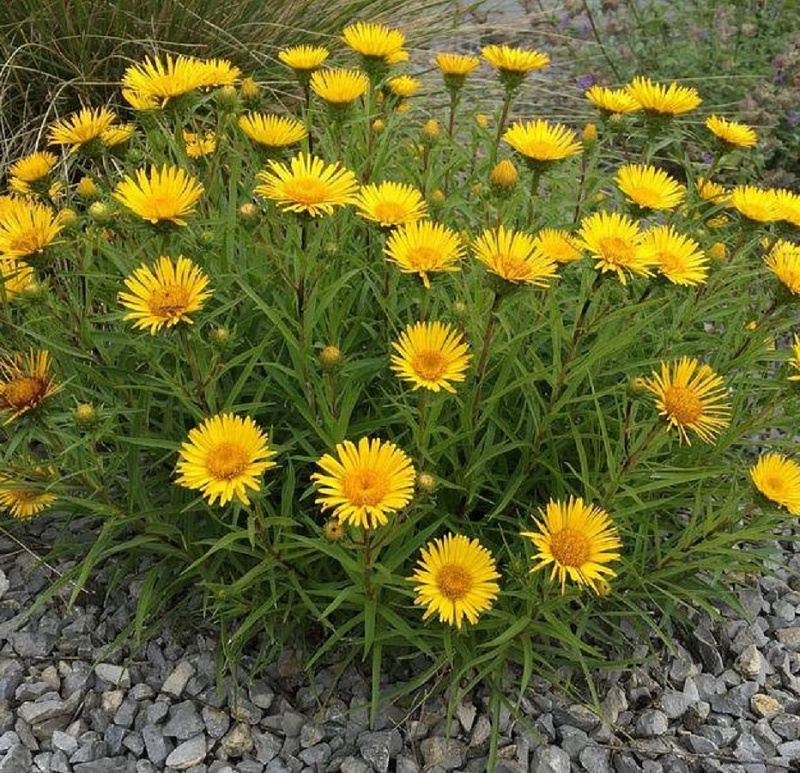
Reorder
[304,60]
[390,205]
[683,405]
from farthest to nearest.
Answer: [304,60]
[390,205]
[683,405]

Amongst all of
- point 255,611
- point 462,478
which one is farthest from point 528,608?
point 255,611

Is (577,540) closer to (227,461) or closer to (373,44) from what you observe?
(227,461)

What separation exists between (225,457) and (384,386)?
49 cm

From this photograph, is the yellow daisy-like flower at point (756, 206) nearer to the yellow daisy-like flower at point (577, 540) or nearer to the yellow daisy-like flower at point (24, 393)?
the yellow daisy-like flower at point (577, 540)

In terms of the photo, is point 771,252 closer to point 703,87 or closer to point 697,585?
point 697,585

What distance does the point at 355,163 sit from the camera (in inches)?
73.6

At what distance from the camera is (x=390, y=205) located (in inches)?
56.3

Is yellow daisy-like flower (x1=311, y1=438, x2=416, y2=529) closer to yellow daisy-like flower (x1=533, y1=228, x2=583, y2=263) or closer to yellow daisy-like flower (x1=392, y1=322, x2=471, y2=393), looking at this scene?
yellow daisy-like flower (x1=392, y1=322, x2=471, y2=393)

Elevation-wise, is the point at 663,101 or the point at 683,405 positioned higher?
the point at 663,101

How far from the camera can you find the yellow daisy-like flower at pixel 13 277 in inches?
55.4

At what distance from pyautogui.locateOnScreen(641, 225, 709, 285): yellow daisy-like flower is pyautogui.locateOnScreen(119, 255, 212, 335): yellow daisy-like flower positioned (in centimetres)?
66

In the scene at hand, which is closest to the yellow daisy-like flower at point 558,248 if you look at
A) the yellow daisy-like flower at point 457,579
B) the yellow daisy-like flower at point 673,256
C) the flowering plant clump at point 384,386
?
the flowering plant clump at point 384,386

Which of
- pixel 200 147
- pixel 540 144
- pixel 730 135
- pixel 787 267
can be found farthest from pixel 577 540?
pixel 200 147

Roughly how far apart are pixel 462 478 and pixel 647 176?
0.63 metres
